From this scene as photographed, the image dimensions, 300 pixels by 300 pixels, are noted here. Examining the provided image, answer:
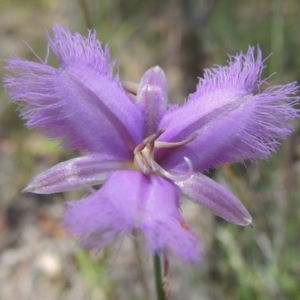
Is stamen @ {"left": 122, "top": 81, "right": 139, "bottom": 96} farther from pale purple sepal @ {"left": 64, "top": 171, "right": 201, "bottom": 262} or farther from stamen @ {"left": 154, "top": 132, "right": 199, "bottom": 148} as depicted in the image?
pale purple sepal @ {"left": 64, "top": 171, "right": 201, "bottom": 262}

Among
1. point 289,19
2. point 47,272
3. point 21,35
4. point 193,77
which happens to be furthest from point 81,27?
point 47,272

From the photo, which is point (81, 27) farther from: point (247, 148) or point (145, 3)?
point (247, 148)

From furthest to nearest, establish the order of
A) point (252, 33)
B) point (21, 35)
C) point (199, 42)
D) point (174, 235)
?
point (21, 35) → point (252, 33) → point (199, 42) → point (174, 235)

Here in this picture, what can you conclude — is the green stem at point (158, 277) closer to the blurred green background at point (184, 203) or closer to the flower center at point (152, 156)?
the flower center at point (152, 156)

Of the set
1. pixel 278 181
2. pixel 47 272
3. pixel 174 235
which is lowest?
pixel 47 272

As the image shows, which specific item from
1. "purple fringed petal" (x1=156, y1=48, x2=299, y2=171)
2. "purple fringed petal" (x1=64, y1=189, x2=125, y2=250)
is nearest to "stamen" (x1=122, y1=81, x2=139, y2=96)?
"purple fringed petal" (x1=156, y1=48, x2=299, y2=171)
